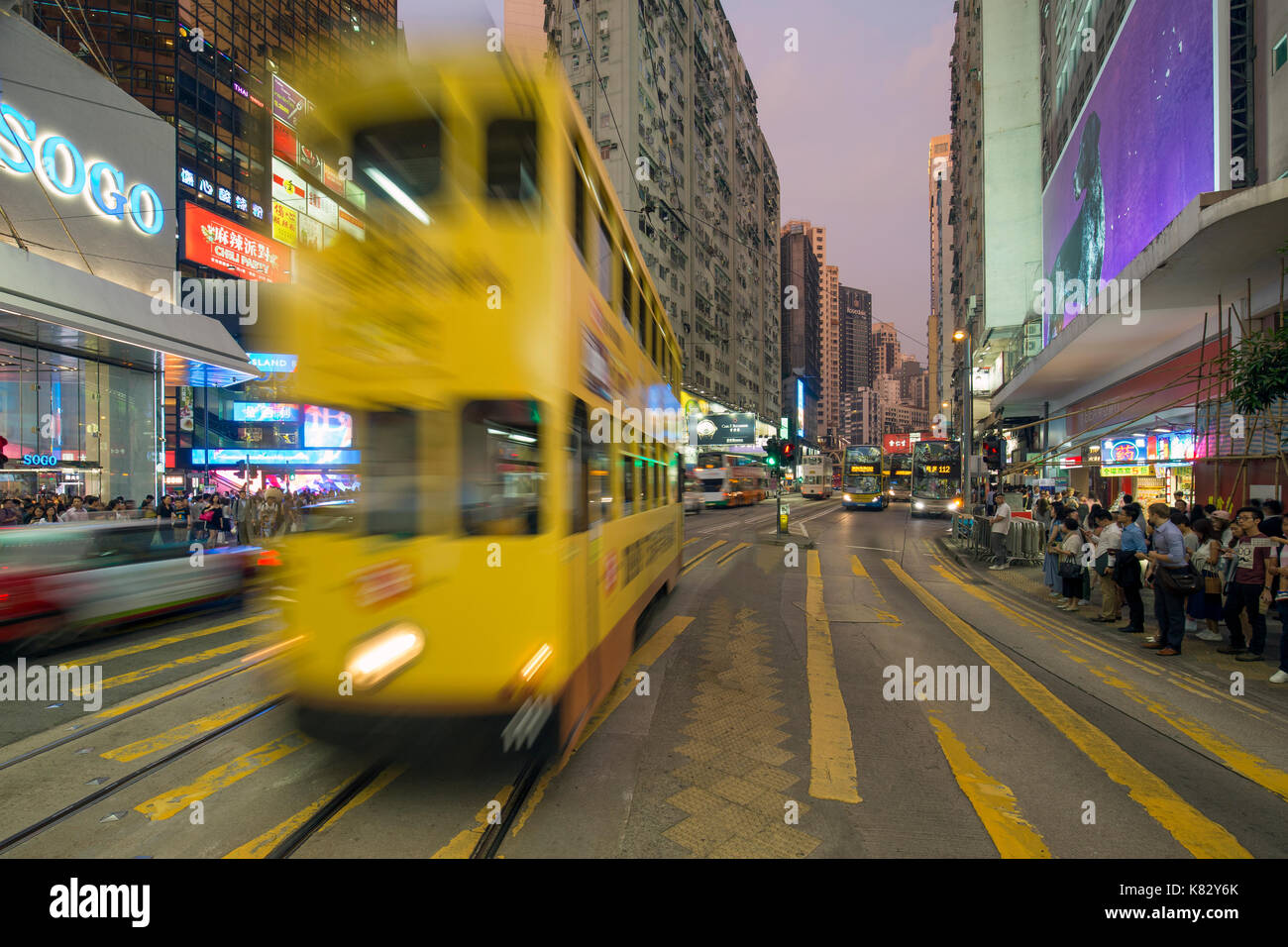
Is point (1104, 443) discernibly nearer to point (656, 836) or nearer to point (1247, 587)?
point (1247, 587)

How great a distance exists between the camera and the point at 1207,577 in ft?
25.5

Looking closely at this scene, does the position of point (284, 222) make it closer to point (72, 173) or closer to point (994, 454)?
point (72, 173)

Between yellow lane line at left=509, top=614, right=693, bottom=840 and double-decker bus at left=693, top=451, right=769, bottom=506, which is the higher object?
double-decker bus at left=693, top=451, right=769, bottom=506

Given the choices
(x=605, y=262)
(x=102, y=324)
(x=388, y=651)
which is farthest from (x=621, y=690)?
(x=102, y=324)

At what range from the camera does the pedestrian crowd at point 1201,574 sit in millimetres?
6828

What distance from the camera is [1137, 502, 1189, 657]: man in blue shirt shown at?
7.44m

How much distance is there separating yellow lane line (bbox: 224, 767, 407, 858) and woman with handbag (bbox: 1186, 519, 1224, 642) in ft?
30.9

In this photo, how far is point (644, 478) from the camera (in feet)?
24.1

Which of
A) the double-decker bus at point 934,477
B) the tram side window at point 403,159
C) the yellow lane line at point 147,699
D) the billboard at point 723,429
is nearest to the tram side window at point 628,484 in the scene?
the tram side window at point 403,159

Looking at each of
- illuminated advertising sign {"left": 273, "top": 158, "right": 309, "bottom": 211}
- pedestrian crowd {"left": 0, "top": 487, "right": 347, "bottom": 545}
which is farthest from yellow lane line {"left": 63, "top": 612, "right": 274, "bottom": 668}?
illuminated advertising sign {"left": 273, "top": 158, "right": 309, "bottom": 211}

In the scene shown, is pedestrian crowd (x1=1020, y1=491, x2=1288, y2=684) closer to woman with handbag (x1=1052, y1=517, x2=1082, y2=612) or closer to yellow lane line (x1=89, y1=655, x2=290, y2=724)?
woman with handbag (x1=1052, y1=517, x2=1082, y2=612)

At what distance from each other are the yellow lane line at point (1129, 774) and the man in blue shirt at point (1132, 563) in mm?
2553

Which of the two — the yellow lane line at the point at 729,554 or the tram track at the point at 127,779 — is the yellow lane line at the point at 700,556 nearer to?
the yellow lane line at the point at 729,554
